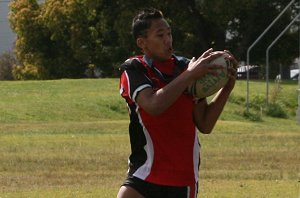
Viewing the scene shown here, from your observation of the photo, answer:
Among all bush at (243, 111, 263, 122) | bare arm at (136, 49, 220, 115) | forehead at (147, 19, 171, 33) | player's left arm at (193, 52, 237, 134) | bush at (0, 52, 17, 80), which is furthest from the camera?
bush at (0, 52, 17, 80)

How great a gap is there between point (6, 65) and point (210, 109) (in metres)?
57.5

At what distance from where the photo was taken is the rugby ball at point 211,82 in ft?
16.9

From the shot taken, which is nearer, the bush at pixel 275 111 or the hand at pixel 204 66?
the hand at pixel 204 66

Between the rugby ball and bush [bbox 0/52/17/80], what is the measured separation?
56.1 metres

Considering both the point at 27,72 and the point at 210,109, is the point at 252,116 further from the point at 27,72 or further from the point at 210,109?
the point at 210,109

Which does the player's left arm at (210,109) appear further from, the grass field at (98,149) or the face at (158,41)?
the grass field at (98,149)

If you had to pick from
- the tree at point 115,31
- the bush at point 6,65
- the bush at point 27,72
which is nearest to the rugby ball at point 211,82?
the tree at point 115,31

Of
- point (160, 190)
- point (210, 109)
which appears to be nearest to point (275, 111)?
point (210, 109)

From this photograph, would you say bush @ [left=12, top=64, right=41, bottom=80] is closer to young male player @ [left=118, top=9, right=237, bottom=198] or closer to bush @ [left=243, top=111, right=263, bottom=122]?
bush @ [left=243, top=111, right=263, bottom=122]

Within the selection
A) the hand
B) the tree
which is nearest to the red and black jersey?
the hand

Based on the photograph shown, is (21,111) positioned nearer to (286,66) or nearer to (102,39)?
(102,39)

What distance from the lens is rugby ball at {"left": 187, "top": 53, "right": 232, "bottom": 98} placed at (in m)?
5.15

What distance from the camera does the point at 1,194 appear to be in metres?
11.0

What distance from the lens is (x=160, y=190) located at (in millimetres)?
5297
